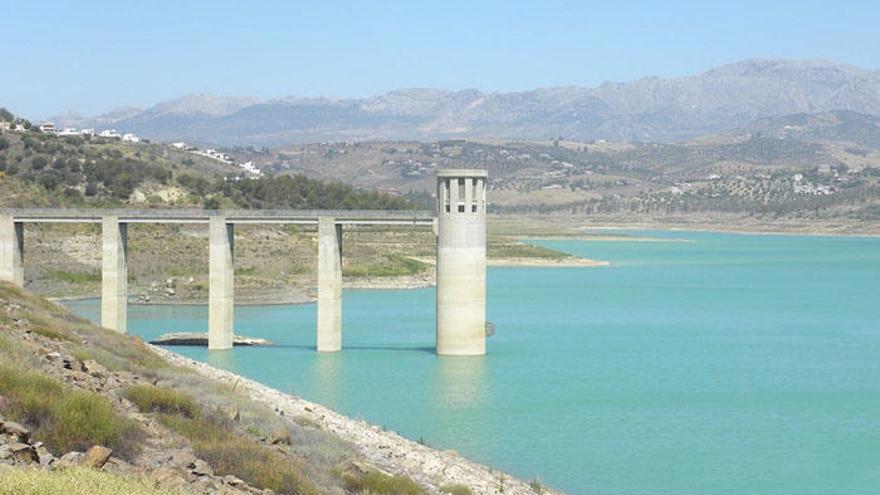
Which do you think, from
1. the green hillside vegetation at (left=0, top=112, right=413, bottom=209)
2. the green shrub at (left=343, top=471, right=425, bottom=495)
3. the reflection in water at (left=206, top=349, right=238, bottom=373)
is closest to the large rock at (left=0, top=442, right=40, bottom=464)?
the green shrub at (left=343, top=471, right=425, bottom=495)

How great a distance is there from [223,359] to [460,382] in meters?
10.1

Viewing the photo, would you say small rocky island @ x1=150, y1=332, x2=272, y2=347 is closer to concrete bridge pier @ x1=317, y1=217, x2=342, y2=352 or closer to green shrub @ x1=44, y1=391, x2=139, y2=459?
concrete bridge pier @ x1=317, y1=217, x2=342, y2=352

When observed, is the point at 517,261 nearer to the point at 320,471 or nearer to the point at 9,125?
the point at 9,125

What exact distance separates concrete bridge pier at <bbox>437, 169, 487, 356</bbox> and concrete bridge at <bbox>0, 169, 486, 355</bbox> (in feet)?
0.11

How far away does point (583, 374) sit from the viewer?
43.3 m

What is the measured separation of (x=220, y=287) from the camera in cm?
4975

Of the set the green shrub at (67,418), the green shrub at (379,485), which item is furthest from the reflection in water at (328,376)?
the green shrub at (67,418)

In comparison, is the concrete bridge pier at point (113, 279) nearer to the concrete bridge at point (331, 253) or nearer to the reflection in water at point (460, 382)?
the concrete bridge at point (331, 253)

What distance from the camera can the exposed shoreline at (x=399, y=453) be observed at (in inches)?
922

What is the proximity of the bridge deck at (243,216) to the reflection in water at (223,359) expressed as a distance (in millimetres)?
5025

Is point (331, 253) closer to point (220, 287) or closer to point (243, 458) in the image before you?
point (220, 287)

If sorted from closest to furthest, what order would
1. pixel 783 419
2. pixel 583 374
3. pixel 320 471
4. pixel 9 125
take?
1. pixel 320 471
2. pixel 783 419
3. pixel 583 374
4. pixel 9 125

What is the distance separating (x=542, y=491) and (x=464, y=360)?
67.3ft

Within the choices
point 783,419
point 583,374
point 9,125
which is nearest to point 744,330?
point 583,374
